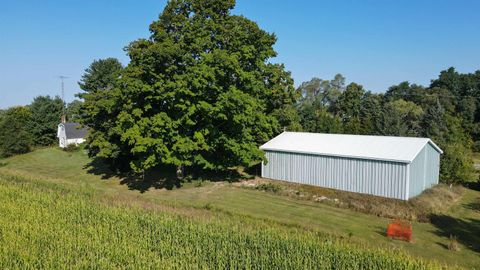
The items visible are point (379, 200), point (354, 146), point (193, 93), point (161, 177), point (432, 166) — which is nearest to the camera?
point (379, 200)

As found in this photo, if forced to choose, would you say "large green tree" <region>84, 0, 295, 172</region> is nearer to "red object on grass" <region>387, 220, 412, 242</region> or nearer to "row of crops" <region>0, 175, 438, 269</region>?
"row of crops" <region>0, 175, 438, 269</region>

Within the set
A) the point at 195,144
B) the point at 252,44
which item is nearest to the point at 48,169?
the point at 195,144

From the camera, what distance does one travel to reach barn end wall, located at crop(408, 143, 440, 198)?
2498 cm

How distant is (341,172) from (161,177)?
16609mm

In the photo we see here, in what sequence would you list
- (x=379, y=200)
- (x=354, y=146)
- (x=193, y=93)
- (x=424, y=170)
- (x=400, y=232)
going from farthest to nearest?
1. (x=354, y=146)
2. (x=193, y=93)
3. (x=424, y=170)
4. (x=379, y=200)
5. (x=400, y=232)

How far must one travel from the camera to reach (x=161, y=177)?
113 feet

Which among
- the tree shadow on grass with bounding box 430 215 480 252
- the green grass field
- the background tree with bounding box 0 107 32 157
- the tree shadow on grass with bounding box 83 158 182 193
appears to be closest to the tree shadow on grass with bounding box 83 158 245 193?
the tree shadow on grass with bounding box 83 158 182 193

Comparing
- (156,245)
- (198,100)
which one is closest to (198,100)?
(198,100)

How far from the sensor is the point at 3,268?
1183cm

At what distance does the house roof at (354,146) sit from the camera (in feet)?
83.3

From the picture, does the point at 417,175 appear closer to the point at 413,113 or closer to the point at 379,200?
the point at 379,200

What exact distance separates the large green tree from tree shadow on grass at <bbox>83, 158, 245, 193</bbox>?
2352 mm

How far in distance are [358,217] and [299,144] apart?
10.4 meters

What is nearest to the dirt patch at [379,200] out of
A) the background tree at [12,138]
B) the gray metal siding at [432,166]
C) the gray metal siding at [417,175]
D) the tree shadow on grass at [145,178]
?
the gray metal siding at [417,175]
